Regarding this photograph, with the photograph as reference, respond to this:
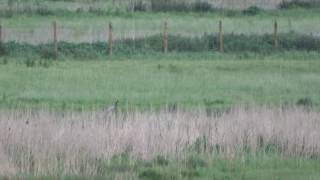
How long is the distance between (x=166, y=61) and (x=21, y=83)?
10449mm

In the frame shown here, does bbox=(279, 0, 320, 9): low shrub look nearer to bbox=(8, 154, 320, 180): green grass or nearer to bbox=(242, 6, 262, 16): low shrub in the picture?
bbox=(242, 6, 262, 16): low shrub

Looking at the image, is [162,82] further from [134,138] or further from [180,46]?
[134,138]

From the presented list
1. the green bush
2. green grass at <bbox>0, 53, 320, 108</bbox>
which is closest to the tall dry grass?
green grass at <bbox>0, 53, 320, 108</bbox>

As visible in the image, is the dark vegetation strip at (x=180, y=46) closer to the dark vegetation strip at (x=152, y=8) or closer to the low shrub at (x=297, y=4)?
the dark vegetation strip at (x=152, y=8)

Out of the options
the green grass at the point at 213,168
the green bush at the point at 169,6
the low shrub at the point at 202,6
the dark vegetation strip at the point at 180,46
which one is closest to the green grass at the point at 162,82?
the dark vegetation strip at the point at 180,46

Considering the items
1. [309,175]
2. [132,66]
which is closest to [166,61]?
[132,66]

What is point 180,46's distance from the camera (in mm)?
46969

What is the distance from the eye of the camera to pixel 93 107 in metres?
25.3

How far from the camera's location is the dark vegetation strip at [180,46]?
144 ft

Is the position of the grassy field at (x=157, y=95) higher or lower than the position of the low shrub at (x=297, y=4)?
higher

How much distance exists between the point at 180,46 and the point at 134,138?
2977 cm

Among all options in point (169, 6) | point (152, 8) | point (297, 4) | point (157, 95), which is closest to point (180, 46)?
point (152, 8)

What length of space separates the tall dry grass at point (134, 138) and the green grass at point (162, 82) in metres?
6.52

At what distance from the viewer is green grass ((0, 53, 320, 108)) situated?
2778cm
